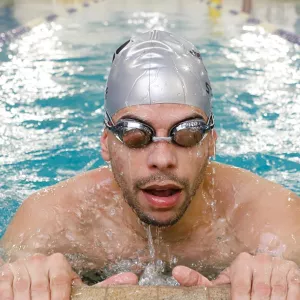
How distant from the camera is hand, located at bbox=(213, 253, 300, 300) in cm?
178

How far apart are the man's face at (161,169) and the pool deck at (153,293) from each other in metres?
0.51

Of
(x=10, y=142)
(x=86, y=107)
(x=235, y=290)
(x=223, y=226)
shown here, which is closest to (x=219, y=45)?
(x=86, y=107)

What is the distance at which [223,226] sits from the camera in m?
2.70

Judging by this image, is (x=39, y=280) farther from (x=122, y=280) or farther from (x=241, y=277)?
(x=241, y=277)

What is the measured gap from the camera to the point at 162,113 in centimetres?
232

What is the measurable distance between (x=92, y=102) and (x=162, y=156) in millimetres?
4051

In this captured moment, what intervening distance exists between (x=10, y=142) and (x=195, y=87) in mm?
2966

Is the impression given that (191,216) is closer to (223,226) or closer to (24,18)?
(223,226)

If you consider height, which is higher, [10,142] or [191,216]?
[191,216]

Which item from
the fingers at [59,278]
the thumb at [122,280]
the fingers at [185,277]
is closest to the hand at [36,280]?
the fingers at [59,278]

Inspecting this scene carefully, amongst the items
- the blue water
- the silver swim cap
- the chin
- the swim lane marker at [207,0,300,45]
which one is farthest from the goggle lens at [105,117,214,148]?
the swim lane marker at [207,0,300,45]

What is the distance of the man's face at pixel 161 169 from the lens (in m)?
2.21

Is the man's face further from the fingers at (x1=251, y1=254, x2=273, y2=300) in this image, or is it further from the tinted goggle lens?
the fingers at (x1=251, y1=254, x2=273, y2=300)

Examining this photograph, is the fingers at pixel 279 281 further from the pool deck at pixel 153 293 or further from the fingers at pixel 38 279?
the fingers at pixel 38 279
